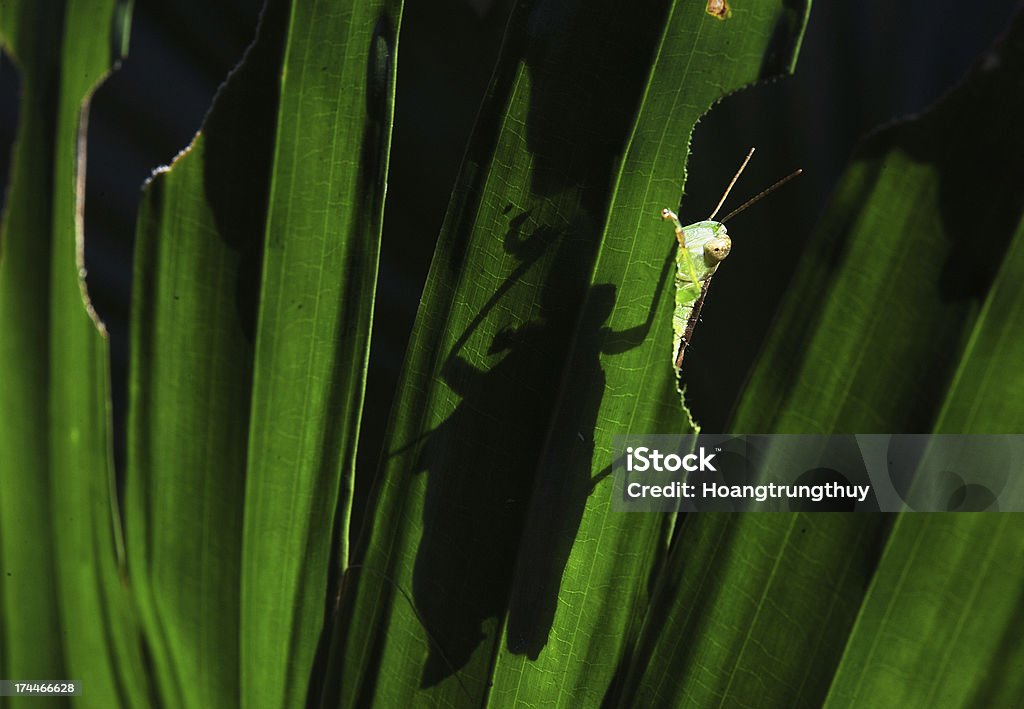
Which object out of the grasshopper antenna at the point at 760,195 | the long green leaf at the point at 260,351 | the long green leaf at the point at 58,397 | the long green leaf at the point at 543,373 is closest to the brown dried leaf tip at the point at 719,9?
the long green leaf at the point at 543,373

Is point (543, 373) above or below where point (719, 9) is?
below

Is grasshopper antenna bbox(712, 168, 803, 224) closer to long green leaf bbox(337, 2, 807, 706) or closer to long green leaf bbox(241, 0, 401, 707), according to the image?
long green leaf bbox(337, 2, 807, 706)

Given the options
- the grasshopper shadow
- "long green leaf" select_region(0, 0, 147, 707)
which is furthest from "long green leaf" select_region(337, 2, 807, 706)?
"long green leaf" select_region(0, 0, 147, 707)

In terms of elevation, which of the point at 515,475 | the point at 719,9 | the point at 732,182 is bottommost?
the point at 515,475

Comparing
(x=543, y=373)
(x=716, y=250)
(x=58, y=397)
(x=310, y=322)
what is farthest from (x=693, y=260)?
(x=58, y=397)

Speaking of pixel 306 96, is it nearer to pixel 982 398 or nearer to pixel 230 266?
pixel 230 266

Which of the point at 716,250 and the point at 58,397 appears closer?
the point at 716,250

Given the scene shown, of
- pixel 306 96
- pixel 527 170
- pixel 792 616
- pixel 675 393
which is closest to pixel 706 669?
pixel 792 616

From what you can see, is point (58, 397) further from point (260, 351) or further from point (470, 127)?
point (470, 127)
